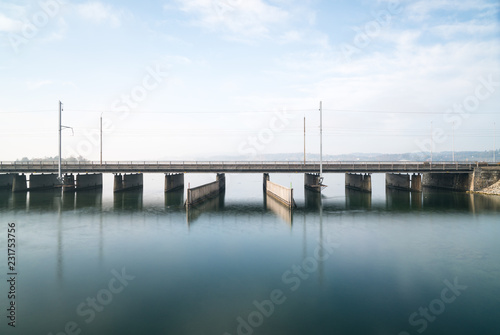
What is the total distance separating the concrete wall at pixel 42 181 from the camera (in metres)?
69.2

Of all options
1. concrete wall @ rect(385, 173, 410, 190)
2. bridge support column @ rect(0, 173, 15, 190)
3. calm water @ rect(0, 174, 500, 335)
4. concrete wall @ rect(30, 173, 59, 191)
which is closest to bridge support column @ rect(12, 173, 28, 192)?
concrete wall @ rect(30, 173, 59, 191)

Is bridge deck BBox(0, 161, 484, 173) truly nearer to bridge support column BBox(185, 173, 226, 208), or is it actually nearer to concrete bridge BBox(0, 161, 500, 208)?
concrete bridge BBox(0, 161, 500, 208)

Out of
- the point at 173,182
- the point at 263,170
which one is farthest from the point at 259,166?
the point at 173,182

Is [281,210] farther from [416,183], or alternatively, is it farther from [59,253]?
[416,183]

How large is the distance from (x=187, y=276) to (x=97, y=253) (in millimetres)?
9801

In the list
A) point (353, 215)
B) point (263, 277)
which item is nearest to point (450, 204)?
point (353, 215)

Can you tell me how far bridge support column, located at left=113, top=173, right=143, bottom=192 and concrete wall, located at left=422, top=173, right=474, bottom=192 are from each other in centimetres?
7939

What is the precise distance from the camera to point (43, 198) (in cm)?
5756

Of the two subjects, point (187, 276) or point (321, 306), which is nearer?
point (321, 306)

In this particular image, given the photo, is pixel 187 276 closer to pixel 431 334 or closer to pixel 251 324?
pixel 251 324

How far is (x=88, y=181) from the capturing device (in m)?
73.4

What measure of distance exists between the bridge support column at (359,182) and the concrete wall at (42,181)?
254 ft

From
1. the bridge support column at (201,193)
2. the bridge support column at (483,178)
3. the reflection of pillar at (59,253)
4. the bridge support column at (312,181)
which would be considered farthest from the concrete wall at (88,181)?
the bridge support column at (483,178)

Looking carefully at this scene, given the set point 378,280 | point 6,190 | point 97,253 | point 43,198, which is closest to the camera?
point 378,280
